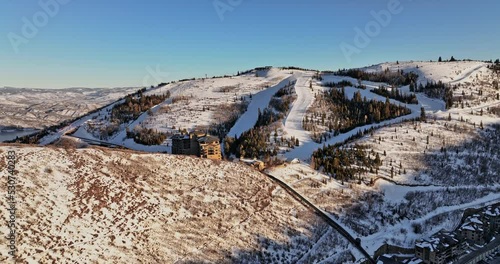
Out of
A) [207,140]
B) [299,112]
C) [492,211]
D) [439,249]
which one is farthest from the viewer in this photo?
[299,112]

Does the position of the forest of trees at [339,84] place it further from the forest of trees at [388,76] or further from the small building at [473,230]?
the small building at [473,230]

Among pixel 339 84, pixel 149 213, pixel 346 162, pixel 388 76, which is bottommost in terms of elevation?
pixel 346 162

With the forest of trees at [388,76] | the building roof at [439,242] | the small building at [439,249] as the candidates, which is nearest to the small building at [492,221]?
the small building at [439,249]

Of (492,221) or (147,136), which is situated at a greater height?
(147,136)

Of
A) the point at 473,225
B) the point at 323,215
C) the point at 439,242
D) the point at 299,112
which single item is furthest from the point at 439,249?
the point at 299,112

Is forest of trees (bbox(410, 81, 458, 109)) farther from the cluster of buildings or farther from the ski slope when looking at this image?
the cluster of buildings

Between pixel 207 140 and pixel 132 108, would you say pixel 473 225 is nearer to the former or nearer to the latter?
pixel 207 140
